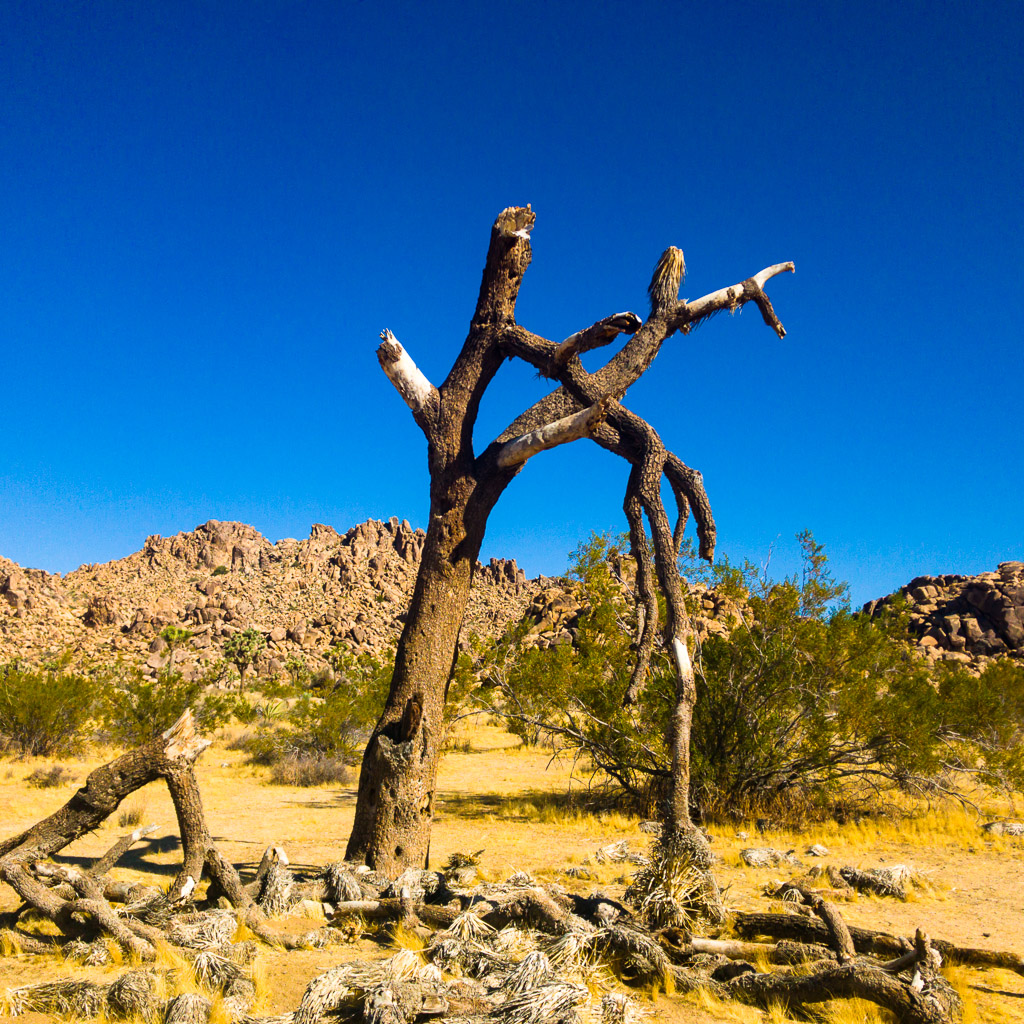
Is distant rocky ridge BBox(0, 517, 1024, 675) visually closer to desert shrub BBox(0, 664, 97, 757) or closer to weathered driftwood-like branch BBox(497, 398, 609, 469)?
desert shrub BBox(0, 664, 97, 757)

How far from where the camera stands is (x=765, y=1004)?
4.49 meters

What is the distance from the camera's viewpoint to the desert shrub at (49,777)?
46.3 feet

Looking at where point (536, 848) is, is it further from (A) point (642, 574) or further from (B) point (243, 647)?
(B) point (243, 647)

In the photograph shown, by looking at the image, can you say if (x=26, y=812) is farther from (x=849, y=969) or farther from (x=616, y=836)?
(x=849, y=969)

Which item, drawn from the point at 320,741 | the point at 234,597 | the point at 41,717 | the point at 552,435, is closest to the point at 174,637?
the point at 234,597

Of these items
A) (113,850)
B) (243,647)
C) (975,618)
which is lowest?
(113,850)

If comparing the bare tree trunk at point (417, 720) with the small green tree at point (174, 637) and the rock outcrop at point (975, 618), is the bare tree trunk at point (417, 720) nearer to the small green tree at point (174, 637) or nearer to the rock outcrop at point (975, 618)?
the rock outcrop at point (975, 618)

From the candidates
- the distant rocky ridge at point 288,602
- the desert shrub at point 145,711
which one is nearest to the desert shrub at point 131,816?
the desert shrub at point 145,711

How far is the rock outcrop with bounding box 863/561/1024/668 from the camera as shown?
43656 mm

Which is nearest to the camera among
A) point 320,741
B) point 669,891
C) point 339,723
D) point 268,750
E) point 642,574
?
point 669,891

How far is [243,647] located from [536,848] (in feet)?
133

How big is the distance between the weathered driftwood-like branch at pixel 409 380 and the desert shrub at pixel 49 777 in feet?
39.4

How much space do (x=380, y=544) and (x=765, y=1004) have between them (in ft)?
224

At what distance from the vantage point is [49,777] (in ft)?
47.5
